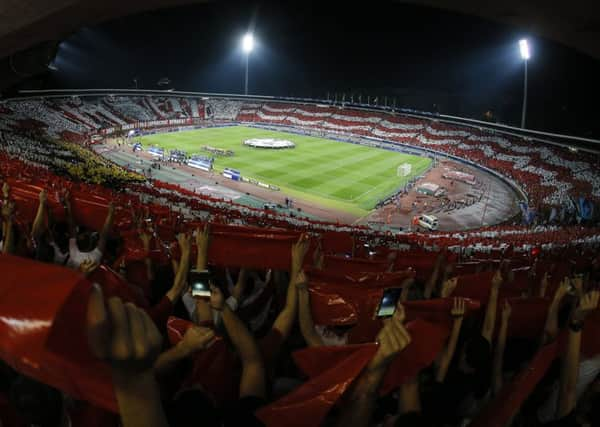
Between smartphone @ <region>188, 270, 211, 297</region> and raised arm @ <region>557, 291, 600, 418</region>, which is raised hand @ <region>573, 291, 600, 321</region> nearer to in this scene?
raised arm @ <region>557, 291, 600, 418</region>

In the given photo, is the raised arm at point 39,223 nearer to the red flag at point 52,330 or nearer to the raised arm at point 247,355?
the raised arm at point 247,355

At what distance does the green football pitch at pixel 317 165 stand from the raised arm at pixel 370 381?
24809 mm

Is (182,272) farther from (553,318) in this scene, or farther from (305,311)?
(553,318)

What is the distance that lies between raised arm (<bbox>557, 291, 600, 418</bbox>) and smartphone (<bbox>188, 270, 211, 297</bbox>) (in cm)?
246

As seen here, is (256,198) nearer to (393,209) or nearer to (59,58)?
(393,209)

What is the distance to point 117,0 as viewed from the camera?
12.3 metres

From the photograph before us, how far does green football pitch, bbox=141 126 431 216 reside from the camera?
29859 mm

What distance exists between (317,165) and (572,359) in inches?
1408

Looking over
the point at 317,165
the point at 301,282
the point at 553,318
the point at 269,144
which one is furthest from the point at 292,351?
the point at 269,144

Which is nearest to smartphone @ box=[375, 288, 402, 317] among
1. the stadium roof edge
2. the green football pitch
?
the green football pitch

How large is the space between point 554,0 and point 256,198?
2086 centimetres

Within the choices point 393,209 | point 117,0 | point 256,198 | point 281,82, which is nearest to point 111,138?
point 256,198

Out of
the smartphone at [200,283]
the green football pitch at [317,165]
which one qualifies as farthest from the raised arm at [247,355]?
the green football pitch at [317,165]

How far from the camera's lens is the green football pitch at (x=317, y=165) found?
98.0ft
